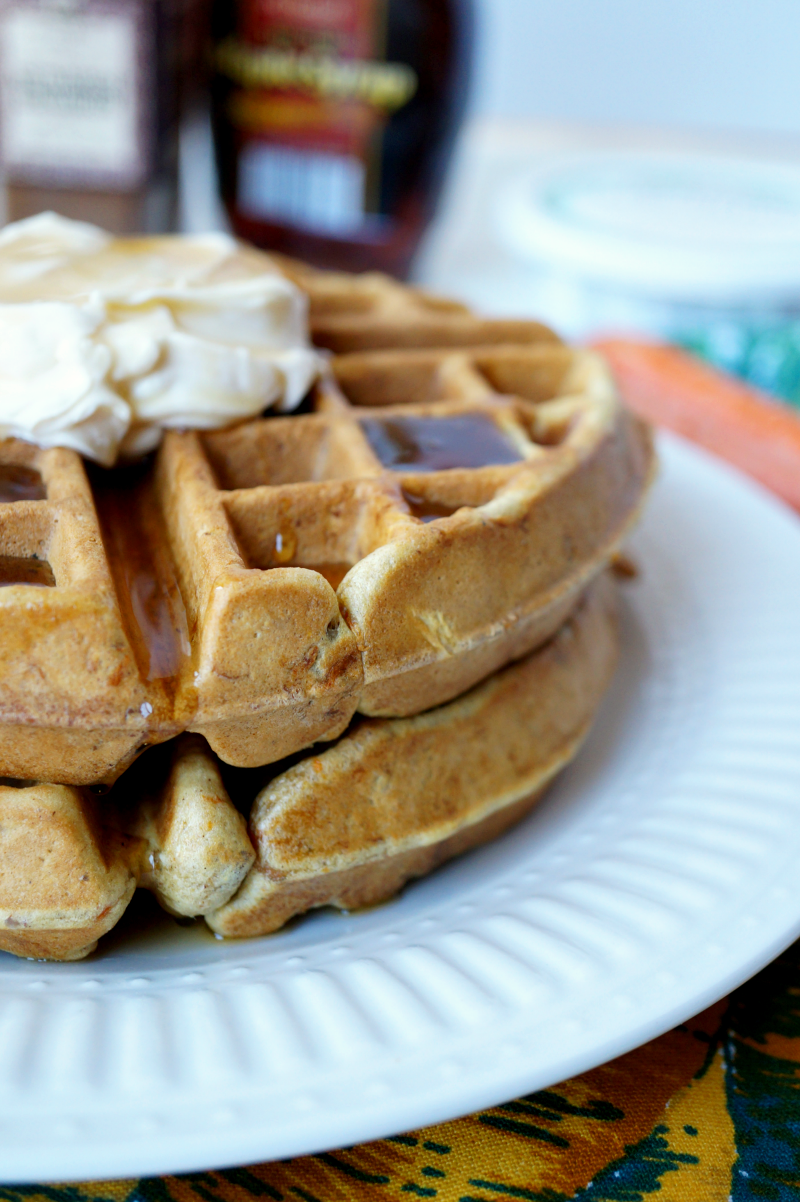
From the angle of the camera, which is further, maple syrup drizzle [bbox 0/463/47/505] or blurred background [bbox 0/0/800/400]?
blurred background [bbox 0/0/800/400]

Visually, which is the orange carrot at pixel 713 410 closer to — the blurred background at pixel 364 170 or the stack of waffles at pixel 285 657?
the blurred background at pixel 364 170

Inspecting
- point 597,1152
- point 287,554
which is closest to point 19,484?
point 287,554

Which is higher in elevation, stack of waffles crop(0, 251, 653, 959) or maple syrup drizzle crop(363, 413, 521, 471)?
maple syrup drizzle crop(363, 413, 521, 471)

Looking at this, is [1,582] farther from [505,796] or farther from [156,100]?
[156,100]

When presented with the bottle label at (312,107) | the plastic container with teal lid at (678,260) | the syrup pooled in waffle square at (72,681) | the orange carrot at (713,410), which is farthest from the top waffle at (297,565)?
the bottle label at (312,107)

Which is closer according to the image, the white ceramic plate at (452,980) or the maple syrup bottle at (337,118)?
the white ceramic plate at (452,980)

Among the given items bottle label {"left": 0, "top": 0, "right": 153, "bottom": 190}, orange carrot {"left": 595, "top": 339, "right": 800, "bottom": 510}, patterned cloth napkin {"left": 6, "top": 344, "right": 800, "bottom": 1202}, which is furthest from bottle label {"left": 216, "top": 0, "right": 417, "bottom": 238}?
patterned cloth napkin {"left": 6, "top": 344, "right": 800, "bottom": 1202}

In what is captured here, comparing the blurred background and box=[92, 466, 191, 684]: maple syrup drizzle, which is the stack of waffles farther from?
the blurred background
